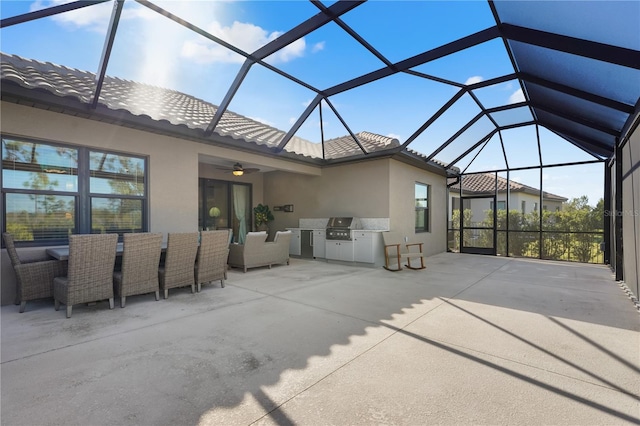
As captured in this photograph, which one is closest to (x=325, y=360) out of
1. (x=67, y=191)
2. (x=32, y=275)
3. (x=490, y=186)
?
(x=32, y=275)

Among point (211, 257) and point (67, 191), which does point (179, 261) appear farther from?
point (67, 191)

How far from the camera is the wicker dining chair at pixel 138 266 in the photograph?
3699mm

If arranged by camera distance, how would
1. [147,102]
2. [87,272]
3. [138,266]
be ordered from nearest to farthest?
1. [87,272]
2. [138,266]
3. [147,102]

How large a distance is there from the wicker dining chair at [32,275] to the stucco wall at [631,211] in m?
7.61

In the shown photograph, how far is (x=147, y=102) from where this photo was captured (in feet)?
18.8

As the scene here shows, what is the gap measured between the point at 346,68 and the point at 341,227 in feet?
12.6


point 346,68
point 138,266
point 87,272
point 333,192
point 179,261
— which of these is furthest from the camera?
point 333,192

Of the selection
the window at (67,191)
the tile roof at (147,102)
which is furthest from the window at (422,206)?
the window at (67,191)

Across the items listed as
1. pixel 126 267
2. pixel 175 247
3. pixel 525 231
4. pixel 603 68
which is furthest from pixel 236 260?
pixel 525 231

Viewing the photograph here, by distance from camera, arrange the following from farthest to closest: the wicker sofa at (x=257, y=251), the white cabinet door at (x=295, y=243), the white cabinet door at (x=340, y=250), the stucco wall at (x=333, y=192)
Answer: the white cabinet door at (x=295, y=243) → the stucco wall at (x=333, y=192) → the white cabinet door at (x=340, y=250) → the wicker sofa at (x=257, y=251)

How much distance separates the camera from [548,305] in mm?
3908

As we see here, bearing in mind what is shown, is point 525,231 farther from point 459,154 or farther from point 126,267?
point 126,267

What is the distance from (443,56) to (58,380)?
5478mm

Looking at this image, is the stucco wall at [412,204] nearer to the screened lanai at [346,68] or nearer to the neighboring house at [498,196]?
the neighboring house at [498,196]
